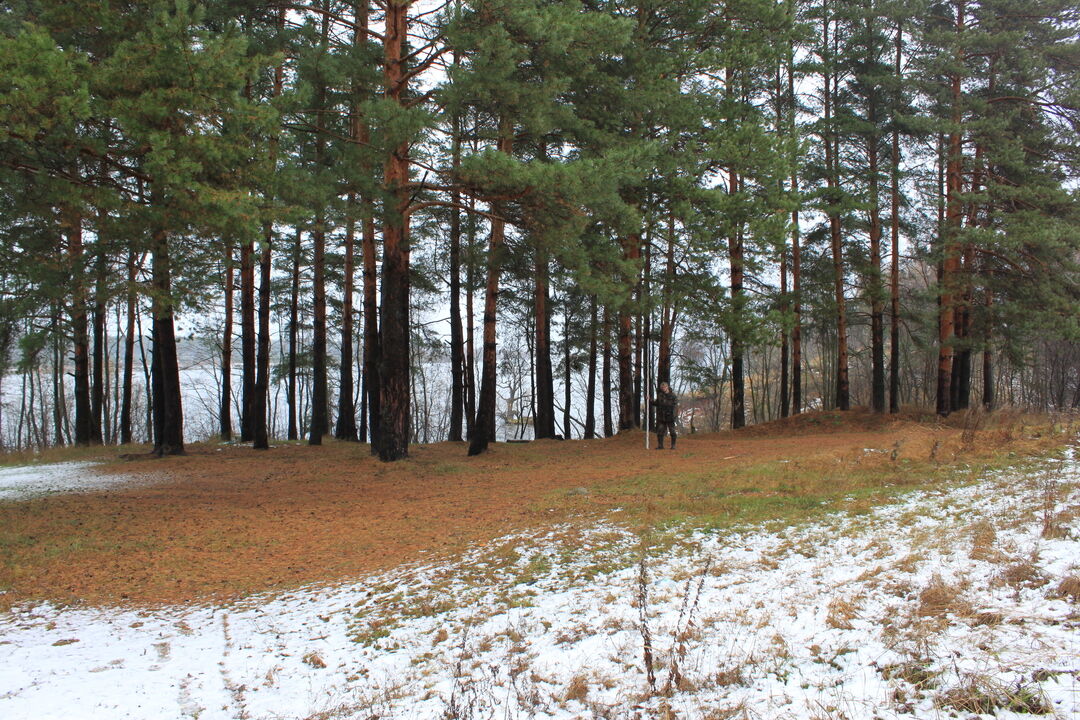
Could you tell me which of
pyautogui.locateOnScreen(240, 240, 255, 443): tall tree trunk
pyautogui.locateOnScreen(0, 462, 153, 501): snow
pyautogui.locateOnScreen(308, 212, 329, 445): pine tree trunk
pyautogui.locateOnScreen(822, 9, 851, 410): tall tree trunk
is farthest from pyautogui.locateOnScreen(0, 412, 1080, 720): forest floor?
pyautogui.locateOnScreen(822, 9, 851, 410): tall tree trunk

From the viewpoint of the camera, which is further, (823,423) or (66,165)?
(823,423)

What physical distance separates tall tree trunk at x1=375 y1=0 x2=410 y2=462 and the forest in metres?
0.06

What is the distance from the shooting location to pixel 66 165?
266 inches

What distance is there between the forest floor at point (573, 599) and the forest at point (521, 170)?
3580 mm

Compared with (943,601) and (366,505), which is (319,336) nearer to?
(366,505)

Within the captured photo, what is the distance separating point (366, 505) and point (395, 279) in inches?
178

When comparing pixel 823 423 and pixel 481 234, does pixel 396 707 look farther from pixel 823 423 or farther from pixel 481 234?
pixel 481 234

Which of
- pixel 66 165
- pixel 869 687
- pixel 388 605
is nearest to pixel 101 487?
pixel 66 165

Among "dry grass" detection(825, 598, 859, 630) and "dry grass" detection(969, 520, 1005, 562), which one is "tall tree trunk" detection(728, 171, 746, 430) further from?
"dry grass" detection(825, 598, 859, 630)

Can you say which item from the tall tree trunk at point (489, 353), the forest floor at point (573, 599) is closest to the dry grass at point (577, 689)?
the forest floor at point (573, 599)

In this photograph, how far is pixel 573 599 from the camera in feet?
14.1

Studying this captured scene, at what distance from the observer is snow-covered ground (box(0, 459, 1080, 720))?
2754 millimetres

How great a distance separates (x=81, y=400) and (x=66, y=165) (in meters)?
12.6

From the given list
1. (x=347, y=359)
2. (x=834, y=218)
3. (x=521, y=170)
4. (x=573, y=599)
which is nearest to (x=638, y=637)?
(x=573, y=599)
